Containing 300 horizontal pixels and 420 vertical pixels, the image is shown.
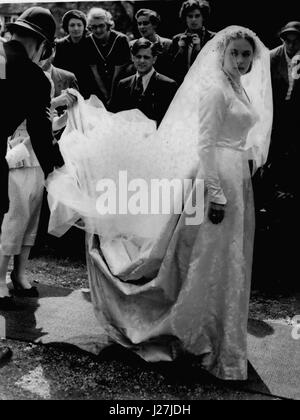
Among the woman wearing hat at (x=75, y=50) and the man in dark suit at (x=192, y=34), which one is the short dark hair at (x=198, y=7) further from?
the woman wearing hat at (x=75, y=50)

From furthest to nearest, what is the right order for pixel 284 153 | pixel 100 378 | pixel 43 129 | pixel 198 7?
1. pixel 284 153
2. pixel 198 7
3. pixel 43 129
4. pixel 100 378

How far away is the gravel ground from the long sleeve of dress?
98 centimetres

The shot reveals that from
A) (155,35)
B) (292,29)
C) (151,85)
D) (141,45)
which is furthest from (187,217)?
(155,35)

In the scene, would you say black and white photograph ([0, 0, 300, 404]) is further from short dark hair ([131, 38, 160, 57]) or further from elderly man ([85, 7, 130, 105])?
elderly man ([85, 7, 130, 105])

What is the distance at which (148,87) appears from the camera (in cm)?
411

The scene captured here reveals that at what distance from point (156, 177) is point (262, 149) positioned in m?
0.66

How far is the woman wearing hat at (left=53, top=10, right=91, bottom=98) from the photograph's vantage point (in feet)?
14.9

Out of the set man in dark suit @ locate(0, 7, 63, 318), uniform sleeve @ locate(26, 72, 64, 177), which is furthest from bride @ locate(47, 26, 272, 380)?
man in dark suit @ locate(0, 7, 63, 318)

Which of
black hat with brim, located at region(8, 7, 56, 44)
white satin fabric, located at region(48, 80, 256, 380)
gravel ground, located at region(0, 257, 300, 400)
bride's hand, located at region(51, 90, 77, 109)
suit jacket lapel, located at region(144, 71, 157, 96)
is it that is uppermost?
black hat with brim, located at region(8, 7, 56, 44)

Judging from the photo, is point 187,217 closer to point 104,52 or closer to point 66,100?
point 66,100

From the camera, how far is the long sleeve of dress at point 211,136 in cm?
257

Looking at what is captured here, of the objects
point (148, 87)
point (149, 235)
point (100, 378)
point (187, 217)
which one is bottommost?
point (100, 378)

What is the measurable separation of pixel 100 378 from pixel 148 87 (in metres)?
2.35

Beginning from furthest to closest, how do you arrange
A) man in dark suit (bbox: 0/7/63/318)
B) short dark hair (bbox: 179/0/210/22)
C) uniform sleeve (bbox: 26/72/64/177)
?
short dark hair (bbox: 179/0/210/22)
uniform sleeve (bbox: 26/72/64/177)
man in dark suit (bbox: 0/7/63/318)
